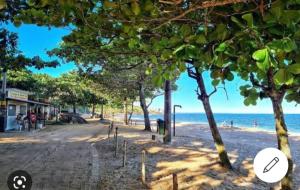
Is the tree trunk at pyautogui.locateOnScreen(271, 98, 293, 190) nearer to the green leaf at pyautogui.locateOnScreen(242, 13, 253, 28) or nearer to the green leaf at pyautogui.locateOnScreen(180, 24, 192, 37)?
the green leaf at pyautogui.locateOnScreen(180, 24, 192, 37)

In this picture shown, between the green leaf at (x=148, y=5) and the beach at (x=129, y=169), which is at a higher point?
the green leaf at (x=148, y=5)

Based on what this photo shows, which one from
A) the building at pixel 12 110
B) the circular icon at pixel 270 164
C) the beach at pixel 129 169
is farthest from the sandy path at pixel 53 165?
the building at pixel 12 110

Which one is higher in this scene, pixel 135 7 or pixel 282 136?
pixel 135 7

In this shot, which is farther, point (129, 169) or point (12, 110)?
point (12, 110)

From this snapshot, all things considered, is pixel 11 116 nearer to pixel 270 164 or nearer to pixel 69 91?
pixel 69 91

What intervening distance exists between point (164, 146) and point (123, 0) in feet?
51.7

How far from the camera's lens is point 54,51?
16906mm

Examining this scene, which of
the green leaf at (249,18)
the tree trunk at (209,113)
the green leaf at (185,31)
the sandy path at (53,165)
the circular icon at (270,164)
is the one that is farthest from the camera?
the tree trunk at (209,113)

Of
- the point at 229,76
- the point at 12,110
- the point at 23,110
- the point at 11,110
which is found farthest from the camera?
the point at 23,110

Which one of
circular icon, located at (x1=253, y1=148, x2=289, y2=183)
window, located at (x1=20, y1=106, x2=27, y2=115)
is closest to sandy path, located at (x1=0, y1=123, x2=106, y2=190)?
circular icon, located at (x1=253, y1=148, x2=289, y2=183)

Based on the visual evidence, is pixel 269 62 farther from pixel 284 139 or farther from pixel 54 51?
pixel 54 51

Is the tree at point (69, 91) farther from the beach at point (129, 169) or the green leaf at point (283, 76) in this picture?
the green leaf at point (283, 76)

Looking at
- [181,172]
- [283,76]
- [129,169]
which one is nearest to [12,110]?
[129,169]

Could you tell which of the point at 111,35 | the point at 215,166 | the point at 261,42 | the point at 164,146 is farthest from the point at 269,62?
the point at 164,146
